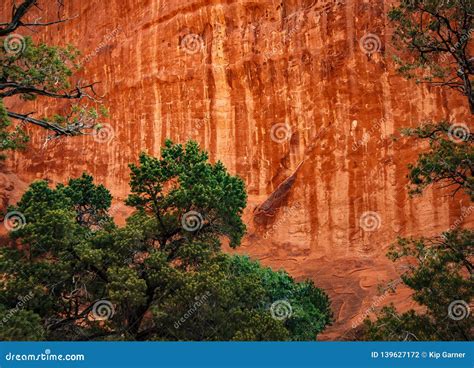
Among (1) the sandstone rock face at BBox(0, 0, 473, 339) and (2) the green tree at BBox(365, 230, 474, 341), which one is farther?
(1) the sandstone rock face at BBox(0, 0, 473, 339)

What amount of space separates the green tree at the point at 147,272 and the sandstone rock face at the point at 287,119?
8.97m

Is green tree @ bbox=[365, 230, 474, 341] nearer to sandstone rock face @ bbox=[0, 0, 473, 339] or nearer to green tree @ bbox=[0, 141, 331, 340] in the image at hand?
green tree @ bbox=[0, 141, 331, 340]

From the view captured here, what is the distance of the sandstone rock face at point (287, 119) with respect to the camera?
32438mm

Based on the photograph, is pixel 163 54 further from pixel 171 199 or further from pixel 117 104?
pixel 171 199

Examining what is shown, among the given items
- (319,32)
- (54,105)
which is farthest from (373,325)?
(54,105)

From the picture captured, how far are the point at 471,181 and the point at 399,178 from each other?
17578 millimetres

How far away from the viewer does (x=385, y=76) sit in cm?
3472

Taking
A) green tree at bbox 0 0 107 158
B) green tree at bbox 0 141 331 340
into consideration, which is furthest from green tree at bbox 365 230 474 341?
green tree at bbox 0 0 107 158

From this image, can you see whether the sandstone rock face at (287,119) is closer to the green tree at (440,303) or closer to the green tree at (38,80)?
the green tree at (440,303)

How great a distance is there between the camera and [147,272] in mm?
18344

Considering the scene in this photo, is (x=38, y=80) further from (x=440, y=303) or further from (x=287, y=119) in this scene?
(x=287, y=119)

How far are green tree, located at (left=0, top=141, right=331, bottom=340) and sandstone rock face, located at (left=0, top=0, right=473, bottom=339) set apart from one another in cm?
897

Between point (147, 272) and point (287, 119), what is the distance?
22013 mm

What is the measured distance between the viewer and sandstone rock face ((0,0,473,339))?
3244 cm
